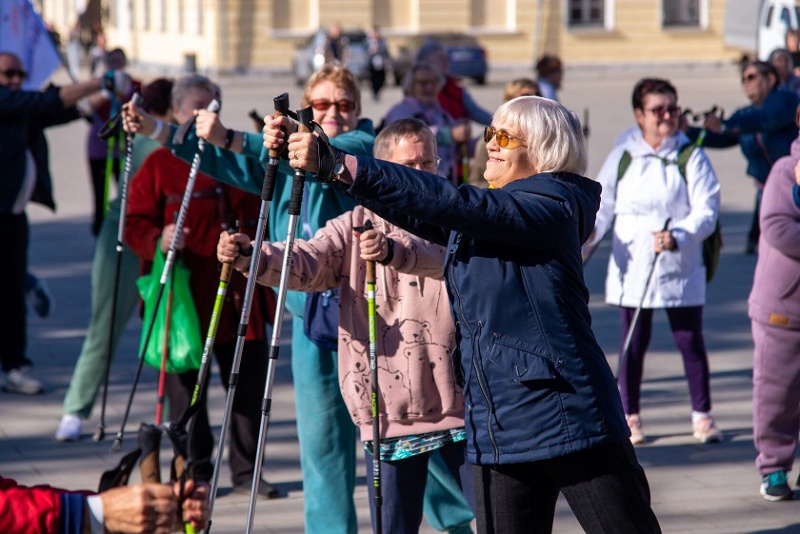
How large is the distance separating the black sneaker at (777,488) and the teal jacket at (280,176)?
93.1 inches

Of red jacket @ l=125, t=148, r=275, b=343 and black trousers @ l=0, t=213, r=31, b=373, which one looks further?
black trousers @ l=0, t=213, r=31, b=373

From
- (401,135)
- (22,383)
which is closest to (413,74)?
(22,383)

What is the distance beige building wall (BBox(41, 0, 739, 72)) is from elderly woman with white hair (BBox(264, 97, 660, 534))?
37.6 meters

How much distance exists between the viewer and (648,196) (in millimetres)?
7004

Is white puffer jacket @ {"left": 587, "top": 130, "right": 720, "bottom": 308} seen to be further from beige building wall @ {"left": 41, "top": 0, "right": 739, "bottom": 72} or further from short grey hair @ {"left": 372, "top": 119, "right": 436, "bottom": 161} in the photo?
beige building wall @ {"left": 41, "top": 0, "right": 739, "bottom": 72}

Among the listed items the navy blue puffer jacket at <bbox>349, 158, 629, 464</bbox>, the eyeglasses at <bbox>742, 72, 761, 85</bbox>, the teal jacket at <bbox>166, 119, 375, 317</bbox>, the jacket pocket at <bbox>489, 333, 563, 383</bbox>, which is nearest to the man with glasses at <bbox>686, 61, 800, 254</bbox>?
the eyeglasses at <bbox>742, 72, 761, 85</bbox>

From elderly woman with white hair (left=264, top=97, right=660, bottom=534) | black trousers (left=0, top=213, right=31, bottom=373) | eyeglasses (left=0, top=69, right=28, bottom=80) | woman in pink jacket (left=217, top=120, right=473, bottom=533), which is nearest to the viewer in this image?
elderly woman with white hair (left=264, top=97, right=660, bottom=534)

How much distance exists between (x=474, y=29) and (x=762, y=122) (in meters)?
33.2

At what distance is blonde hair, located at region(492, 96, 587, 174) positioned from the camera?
3742 mm

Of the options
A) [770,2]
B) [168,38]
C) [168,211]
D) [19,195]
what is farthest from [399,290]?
[168,38]

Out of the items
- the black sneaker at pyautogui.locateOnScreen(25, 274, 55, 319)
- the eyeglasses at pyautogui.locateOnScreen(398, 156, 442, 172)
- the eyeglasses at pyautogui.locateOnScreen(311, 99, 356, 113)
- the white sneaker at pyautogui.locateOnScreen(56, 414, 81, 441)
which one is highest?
the eyeglasses at pyautogui.locateOnScreen(311, 99, 356, 113)

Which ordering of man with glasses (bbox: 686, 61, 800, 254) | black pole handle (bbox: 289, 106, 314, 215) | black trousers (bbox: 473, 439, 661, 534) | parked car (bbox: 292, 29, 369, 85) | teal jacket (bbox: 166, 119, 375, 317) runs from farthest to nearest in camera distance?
parked car (bbox: 292, 29, 369, 85) → man with glasses (bbox: 686, 61, 800, 254) → teal jacket (bbox: 166, 119, 375, 317) → black pole handle (bbox: 289, 106, 314, 215) → black trousers (bbox: 473, 439, 661, 534)

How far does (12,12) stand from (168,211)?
4.04 meters

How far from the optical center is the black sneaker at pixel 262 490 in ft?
20.4
